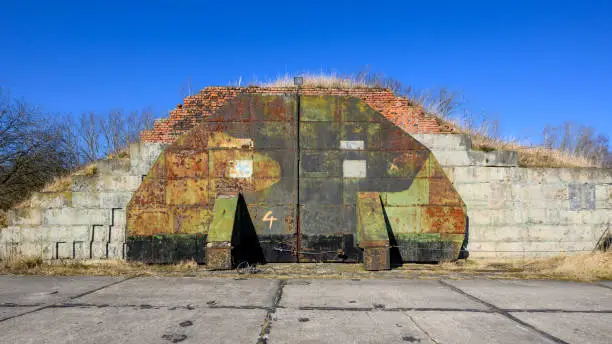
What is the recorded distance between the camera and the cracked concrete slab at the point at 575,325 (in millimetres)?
3520

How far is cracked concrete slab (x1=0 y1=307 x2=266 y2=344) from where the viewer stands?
11.1ft

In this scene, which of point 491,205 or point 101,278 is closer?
point 101,278

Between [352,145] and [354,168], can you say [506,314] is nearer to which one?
[354,168]

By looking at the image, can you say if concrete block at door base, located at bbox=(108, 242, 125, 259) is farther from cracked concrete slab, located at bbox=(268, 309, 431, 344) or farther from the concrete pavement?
cracked concrete slab, located at bbox=(268, 309, 431, 344)

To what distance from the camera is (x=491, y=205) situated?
8406 millimetres

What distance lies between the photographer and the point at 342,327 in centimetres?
371

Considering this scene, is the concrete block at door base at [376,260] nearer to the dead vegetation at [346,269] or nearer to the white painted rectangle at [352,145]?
the dead vegetation at [346,269]

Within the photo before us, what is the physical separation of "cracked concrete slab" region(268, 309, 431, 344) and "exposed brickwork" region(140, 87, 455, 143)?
216 inches

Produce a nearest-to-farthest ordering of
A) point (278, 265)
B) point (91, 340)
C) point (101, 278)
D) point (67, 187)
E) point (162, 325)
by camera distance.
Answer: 1. point (91, 340)
2. point (162, 325)
3. point (101, 278)
4. point (278, 265)
5. point (67, 187)

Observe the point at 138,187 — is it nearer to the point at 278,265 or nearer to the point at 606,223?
the point at 278,265

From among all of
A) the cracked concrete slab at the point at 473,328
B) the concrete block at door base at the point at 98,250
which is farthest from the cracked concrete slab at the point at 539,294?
the concrete block at door base at the point at 98,250

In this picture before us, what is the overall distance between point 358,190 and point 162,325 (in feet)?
16.1

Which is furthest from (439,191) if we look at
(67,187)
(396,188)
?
(67,187)

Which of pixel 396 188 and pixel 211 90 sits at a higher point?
pixel 211 90
